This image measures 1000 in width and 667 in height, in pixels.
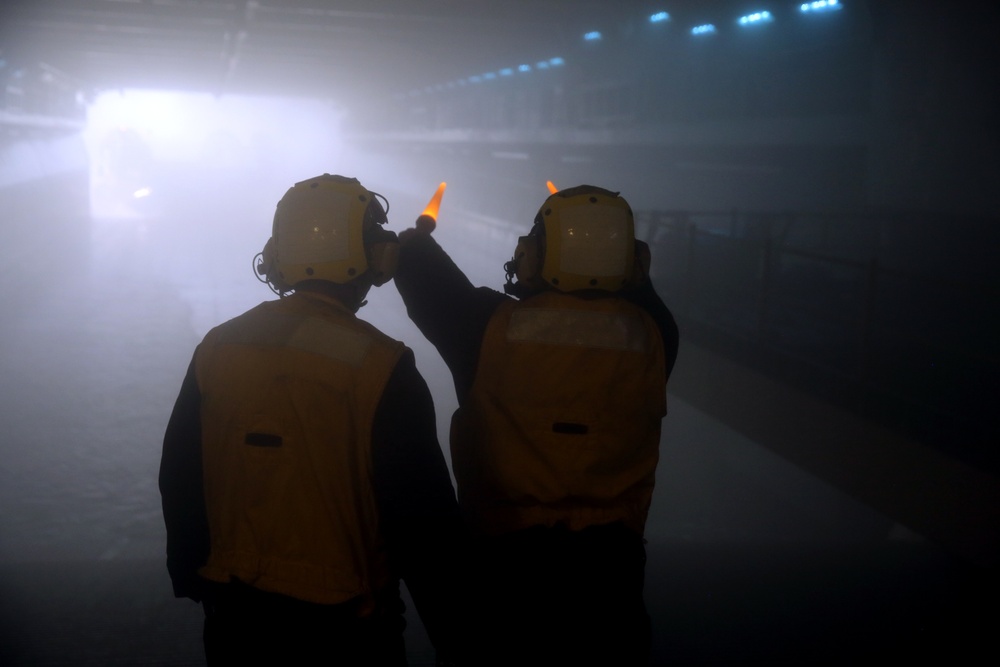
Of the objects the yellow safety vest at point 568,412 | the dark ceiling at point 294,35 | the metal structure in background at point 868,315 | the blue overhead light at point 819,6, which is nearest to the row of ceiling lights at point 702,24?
the blue overhead light at point 819,6

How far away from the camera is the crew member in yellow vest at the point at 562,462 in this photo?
2.69 m

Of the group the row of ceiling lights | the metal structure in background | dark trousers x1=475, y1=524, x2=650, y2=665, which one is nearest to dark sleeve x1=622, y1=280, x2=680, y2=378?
dark trousers x1=475, y1=524, x2=650, y2=665

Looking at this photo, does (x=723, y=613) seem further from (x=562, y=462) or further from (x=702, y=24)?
(x=702, y=24)

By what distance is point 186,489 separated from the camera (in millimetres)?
2516

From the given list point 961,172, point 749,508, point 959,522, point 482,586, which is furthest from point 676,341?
point 961,172

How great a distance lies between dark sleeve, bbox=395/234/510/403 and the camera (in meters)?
2.80

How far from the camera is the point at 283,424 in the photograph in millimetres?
2373

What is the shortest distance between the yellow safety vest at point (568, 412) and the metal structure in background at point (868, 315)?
349 cm

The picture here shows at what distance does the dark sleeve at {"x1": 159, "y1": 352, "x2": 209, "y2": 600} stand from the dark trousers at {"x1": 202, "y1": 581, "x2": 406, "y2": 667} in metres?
0.10

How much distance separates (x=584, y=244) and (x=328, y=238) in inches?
32.0

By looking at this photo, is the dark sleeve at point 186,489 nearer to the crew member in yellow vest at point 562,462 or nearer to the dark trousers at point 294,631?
the dark trousers at point 294,631

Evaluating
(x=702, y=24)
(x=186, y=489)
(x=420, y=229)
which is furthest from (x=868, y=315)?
(x=702, y=24)

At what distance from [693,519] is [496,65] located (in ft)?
62.9

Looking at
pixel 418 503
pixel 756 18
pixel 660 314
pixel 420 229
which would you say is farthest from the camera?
pixel 756 18
